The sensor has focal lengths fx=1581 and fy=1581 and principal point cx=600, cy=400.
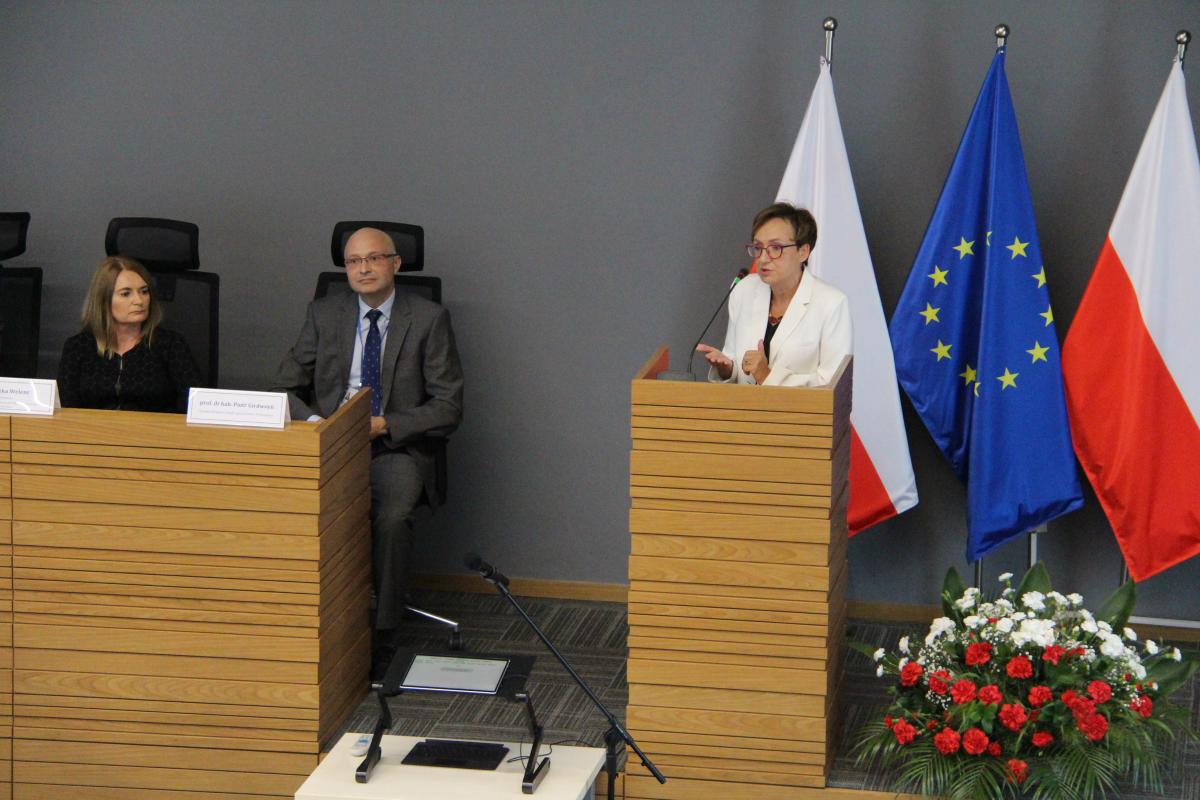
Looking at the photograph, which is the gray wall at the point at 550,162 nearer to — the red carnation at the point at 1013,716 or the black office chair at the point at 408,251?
the black office chair at the point at 408,251

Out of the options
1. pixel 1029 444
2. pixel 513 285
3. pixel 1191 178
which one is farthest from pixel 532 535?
pixel 1191 178

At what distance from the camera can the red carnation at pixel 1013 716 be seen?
392 centimetres

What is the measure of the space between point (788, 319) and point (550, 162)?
59.4 inches

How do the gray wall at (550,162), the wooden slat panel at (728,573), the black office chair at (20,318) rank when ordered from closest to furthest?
the wooden slat panel at (728,573) < the gray wall at (550,162) < the black office chair at (20,318)

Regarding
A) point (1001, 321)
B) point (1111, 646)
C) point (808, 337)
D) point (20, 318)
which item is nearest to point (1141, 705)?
point (1111, 646)

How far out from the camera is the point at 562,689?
15.9 feet

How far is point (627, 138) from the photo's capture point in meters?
5.52

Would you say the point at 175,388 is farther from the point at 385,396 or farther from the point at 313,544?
the point at 313,544

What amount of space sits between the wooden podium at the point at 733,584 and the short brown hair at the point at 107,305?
1.76 m

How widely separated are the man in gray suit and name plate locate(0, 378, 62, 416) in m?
0.94

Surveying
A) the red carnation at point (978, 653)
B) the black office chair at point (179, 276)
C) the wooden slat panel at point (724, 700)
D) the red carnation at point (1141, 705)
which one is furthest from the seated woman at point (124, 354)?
the red carnation at point (1141, 705)

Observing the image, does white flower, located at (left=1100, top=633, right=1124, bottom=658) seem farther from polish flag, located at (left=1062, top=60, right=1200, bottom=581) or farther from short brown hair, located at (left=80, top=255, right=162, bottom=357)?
short brown hair, located at (left=80, top=255, right=162, bottom=357)

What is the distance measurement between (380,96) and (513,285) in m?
0.82

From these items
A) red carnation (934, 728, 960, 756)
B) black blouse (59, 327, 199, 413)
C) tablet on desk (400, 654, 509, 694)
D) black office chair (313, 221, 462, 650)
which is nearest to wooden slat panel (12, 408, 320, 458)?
tablet on desk (400, 654, 509, 694)
